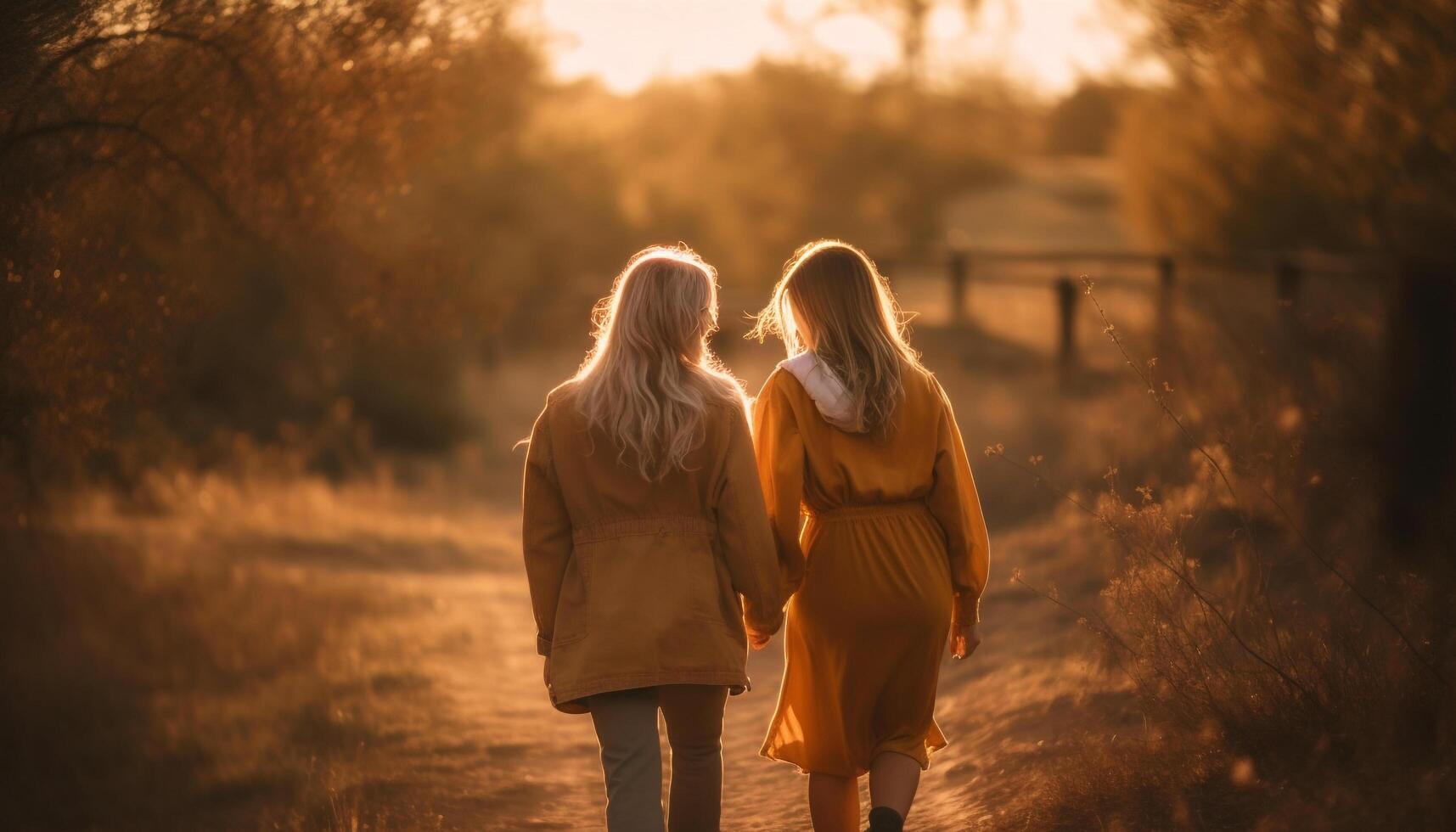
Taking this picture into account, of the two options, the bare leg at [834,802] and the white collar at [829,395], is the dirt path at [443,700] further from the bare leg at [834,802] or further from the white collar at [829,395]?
the white collar at [829,395]

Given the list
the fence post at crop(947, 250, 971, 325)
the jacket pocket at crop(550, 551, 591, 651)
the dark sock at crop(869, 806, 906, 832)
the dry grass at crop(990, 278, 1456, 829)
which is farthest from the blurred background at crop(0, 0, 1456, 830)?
the fence post at crop(947, 250, 971, 325)

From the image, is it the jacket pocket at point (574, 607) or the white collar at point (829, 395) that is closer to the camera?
the jacket pocket at point (574, 607)

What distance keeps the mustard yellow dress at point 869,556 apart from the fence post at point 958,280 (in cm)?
1343

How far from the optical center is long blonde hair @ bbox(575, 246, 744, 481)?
12.8 feet

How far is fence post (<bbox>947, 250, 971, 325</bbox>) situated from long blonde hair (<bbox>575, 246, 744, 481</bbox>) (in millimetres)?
13684

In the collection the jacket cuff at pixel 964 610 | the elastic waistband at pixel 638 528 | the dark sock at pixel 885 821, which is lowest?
the dark sock at pixel 885 821

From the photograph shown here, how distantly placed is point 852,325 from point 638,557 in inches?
36.5

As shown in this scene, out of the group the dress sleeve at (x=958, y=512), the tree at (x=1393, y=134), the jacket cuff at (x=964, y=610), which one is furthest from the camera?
the tree at (x=1393, y=134)

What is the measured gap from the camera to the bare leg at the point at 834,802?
4.27m

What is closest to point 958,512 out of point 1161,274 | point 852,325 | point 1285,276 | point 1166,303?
point 852,325

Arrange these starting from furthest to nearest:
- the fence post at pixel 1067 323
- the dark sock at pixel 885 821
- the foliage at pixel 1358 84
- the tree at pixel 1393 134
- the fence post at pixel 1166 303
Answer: the fence post at pixel 1067 323
the fence post at pixel 1166 303
the foliage at pixel 1358 84
the tree at pixel 1393 134
the dark sock at pixel 885 821

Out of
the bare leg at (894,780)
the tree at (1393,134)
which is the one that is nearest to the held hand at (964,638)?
the bare leg at (894,780)

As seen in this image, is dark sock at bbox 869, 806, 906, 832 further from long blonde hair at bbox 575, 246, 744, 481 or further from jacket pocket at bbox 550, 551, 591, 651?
long blonde hair at bbox 575, 246, 744, 481

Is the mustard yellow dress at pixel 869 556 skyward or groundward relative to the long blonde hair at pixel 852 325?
groundward
